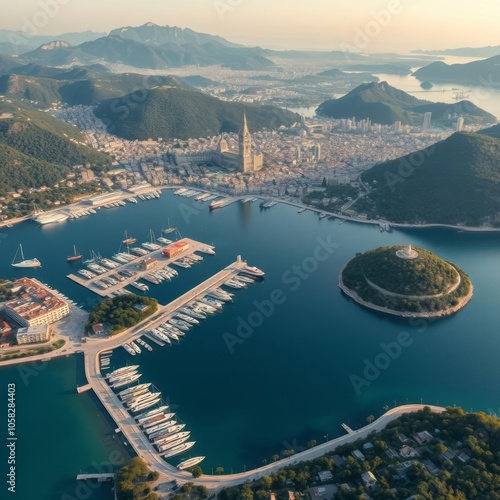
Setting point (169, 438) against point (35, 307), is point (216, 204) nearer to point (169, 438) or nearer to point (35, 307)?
point (35, 307)

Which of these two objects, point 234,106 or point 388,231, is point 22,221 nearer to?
point 388,231

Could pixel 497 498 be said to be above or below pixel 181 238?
above

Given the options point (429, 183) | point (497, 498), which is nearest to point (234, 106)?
point (429, 183)

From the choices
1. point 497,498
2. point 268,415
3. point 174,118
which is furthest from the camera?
point 174,118

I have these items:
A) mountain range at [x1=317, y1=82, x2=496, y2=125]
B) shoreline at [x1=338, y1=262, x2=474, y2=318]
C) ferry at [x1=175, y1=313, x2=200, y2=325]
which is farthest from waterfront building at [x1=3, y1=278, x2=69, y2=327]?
mountain range at [x1=317, y1=82, x2=496, y2=125]

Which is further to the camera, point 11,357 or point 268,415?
point 11,357

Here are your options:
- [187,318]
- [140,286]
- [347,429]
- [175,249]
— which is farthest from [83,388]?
[175,249]

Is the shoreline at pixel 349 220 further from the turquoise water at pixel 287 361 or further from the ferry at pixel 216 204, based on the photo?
the ferry at pixel 216 204
